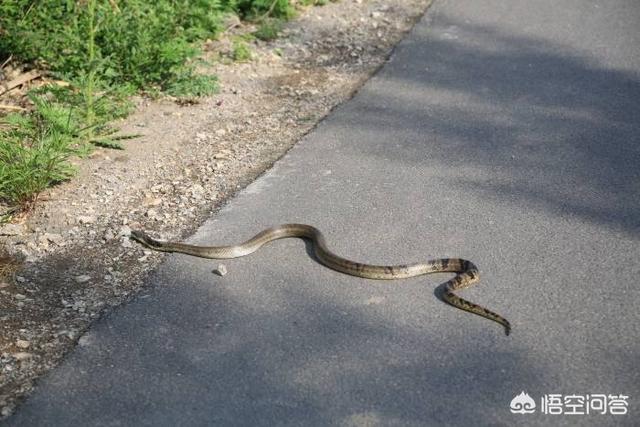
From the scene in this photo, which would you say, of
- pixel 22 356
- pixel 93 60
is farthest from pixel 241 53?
pixel 22 356

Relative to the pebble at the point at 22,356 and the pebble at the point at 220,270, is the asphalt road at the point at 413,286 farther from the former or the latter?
the pebble at the point at 22,356

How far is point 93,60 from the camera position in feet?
→ 24.5

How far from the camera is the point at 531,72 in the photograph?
9.14m

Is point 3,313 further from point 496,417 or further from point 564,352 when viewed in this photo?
point 564,352

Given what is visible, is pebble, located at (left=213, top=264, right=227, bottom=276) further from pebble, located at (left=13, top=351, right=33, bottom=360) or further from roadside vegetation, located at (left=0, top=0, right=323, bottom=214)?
roadside vegetation, located at (left=0, top=0, right=323, bottom=214)

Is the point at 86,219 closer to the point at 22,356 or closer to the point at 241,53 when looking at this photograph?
the point at 22,356

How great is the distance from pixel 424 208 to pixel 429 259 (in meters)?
0.82

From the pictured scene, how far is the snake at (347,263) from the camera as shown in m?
5.24

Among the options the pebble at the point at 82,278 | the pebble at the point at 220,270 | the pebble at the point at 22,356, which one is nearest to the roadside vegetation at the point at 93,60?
the pebble at the point at 82,278

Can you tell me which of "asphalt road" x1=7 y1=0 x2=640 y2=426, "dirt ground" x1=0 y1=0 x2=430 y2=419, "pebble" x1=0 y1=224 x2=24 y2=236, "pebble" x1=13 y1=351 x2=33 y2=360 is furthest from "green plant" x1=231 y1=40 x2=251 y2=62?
"pebble" x1=13 y1=351 x2=33 y2=360

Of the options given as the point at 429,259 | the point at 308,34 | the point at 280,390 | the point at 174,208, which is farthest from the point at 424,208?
the point at 308,34

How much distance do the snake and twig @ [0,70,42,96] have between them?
10.3 feet

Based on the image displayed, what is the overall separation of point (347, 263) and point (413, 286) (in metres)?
0.50

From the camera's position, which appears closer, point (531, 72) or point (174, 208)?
point (174, 208)
